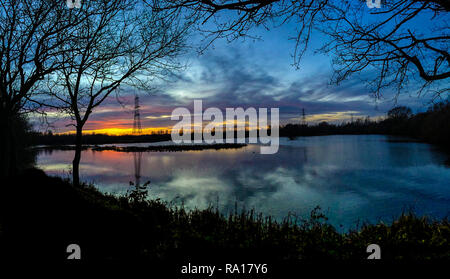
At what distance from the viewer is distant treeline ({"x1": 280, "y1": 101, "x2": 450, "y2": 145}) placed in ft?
168

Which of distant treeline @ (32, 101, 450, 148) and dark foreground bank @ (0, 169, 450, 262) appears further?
distant treeline @ (32, 101, 450, 148)

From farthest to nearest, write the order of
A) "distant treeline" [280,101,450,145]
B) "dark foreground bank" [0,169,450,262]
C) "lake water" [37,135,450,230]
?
"distant treeline" [280,101,450,145] → "lake water" [37,135,450,230] → "dark foreground bank" [0,169,450,262]

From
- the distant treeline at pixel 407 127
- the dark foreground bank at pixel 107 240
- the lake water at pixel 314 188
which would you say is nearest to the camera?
the dark foreground bank at pixel 107 240

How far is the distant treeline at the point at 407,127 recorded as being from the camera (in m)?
51.1

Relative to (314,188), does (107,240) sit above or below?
above

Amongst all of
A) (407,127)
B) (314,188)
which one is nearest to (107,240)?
(314,188)

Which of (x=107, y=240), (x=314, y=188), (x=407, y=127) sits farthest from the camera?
(x=407, y=127)

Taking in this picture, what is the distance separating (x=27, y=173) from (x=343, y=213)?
1309 centimetres

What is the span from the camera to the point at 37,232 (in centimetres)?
453

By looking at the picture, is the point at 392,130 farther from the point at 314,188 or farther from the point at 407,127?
the point at 314,188

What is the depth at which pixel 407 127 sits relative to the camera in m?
79.9

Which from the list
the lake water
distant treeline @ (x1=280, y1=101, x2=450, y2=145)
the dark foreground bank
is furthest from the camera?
distant treeline @ (x1=280, y1=101, x2=450, y2=145)
